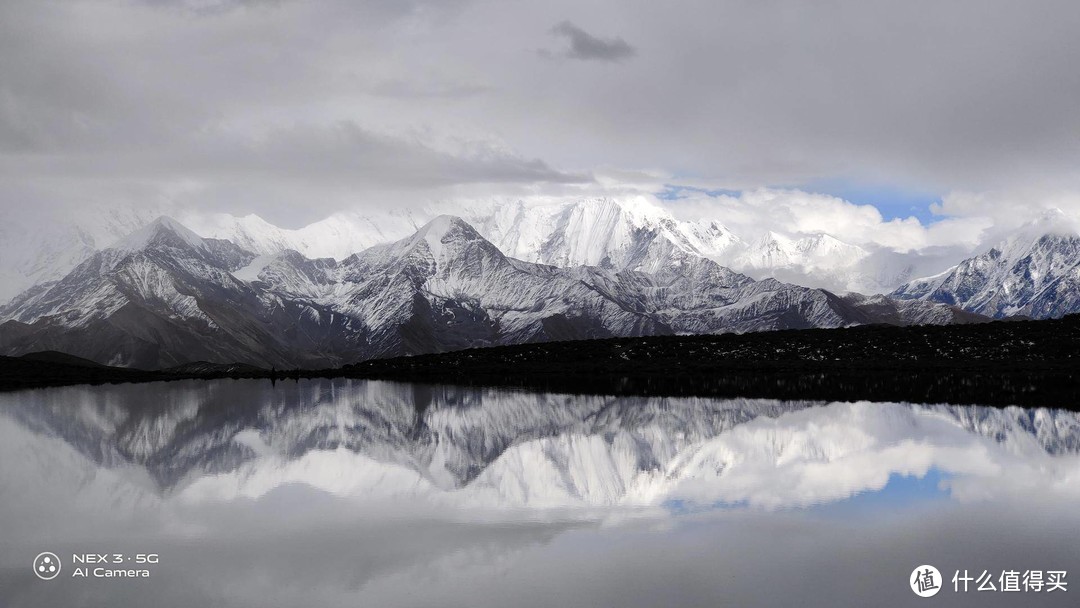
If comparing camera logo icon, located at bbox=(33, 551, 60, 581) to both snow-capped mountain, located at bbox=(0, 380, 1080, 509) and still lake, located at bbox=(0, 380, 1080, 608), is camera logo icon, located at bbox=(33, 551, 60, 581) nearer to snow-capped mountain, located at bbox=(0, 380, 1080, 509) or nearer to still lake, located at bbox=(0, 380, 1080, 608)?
still lake, located at bbox=(0, 380, 1080, 608)

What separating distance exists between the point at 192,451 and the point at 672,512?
82.9 ft

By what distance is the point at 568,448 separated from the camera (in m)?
46.0

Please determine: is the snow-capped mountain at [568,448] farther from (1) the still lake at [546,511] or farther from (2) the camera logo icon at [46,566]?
(2) the camera logo icon at [46,566]

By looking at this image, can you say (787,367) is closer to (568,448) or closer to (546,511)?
(568,448)

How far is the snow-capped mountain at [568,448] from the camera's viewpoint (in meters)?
35.7

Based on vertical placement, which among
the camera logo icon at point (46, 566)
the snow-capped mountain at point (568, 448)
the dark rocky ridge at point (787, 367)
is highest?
the dark rocky ridge at point (787, 367)

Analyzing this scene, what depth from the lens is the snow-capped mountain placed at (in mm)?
35719

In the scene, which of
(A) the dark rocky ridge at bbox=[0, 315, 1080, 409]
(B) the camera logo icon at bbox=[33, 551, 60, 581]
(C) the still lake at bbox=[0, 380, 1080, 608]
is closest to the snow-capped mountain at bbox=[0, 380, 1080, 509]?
(C) the still lake at bbox=[0, 380, 1080, 608]

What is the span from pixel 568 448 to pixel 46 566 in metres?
25.2

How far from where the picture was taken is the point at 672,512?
30688 mm

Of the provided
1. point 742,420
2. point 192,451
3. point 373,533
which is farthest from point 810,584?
point 742,420

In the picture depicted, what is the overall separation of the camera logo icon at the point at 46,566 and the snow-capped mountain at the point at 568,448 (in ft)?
27.5

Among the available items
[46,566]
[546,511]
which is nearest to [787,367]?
[546,511]

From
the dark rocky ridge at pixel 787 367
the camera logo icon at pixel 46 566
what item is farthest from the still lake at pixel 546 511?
the dark rocky ridge at pixel 787 367
